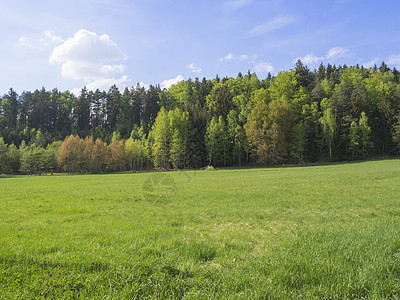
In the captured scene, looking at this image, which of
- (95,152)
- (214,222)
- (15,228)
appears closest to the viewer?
(15,228)

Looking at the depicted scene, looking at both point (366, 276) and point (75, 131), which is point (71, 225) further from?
point (75, 131)

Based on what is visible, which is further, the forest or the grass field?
the forest

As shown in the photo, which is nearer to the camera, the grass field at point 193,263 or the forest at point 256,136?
the grass field at point 193,263

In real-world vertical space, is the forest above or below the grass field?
above

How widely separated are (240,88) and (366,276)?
101758 millimetres

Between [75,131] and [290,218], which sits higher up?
[75,131]

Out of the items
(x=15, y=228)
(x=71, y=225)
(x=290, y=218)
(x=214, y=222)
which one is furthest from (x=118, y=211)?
(x=290, y=218)

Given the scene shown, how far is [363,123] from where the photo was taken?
6103 cm

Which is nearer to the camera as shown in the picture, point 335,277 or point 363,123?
A: point 335,277

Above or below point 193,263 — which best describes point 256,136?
above

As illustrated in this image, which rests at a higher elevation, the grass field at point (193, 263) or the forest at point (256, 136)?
the forest at point (256, 136)

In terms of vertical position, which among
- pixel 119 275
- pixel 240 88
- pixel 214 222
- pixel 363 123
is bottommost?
pixel 214 222

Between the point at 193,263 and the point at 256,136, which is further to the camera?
the point at 256,136

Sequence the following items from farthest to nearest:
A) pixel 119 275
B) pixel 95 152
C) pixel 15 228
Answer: pixel 95 152
pixel 15 228
pixel 119 275
